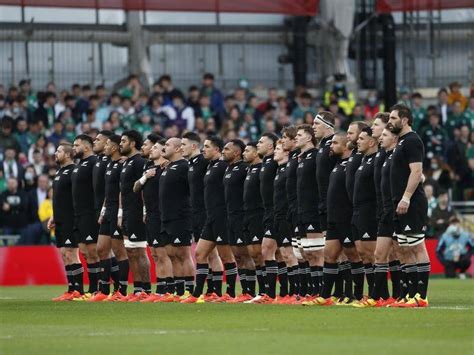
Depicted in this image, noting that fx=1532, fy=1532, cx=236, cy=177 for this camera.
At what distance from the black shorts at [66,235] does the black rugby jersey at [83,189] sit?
258 millimetres

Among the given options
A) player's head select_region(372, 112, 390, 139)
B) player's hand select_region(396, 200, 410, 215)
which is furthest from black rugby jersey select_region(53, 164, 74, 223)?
player's hand select_region(396, 200, 410, 215)

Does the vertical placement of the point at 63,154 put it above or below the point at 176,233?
above

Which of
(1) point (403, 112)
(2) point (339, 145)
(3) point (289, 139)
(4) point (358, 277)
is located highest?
(1) point (403, 112)

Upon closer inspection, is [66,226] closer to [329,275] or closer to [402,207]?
[329,275]

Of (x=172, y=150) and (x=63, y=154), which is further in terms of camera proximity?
(x=63, y=154)

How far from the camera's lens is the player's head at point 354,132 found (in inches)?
840

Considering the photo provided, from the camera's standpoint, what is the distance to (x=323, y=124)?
22.0 metres

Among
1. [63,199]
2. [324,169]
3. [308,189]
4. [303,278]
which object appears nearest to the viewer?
[324,169]

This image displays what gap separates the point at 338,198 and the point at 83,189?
5.31 metres

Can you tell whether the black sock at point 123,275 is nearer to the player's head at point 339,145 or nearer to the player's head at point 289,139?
the player's head at point 289,139

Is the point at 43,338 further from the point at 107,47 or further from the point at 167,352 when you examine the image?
the point at 107,47

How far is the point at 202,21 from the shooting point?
137 ft

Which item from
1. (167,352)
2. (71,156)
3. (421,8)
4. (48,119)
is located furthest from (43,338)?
(421,8)

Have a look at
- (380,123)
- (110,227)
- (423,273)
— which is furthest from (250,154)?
(423,273)
